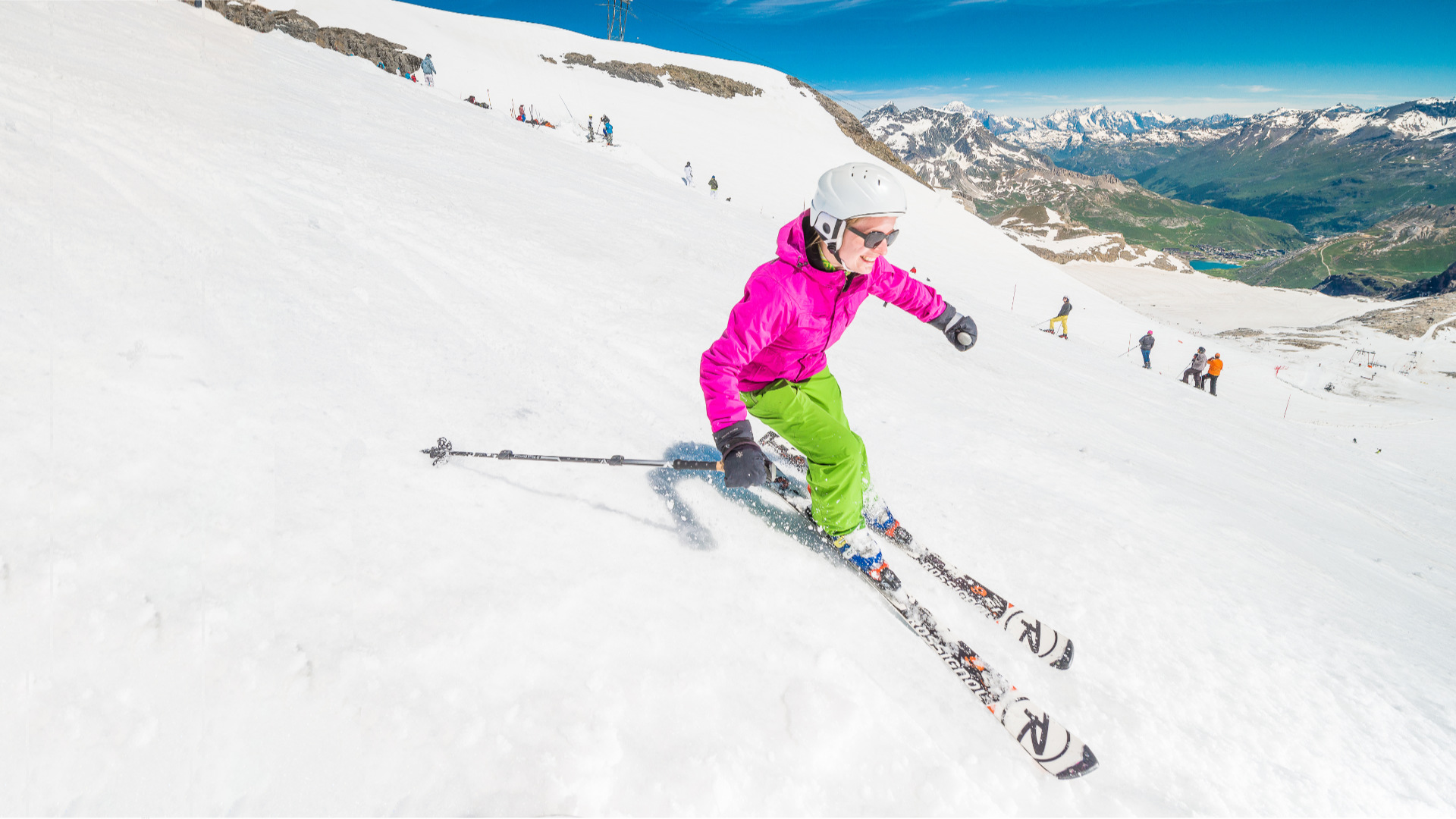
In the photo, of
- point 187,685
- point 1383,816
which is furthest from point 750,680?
point 1383,816

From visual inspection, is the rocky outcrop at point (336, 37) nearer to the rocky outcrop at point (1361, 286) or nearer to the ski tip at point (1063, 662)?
the ski tip at point (1063, 662)

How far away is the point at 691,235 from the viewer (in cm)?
1305

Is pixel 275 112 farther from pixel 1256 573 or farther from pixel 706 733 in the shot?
pixel 1256 573

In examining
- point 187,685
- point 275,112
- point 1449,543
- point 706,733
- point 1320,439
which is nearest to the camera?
point 187,685

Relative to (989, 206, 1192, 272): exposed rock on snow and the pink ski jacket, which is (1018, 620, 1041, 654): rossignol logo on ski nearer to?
the pink ski jacket

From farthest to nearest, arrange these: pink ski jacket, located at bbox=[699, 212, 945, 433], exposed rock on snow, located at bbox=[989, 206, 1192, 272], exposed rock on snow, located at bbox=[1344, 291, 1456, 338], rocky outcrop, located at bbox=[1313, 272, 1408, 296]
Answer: rocky outcrop, located at bbox=[1313, 272, 1408, 296] → exposed rock on snow, located at bbox=[989, 206, 1192, 272] → exposed rock on snow, located at bbox=[1344, 291, 1456, 338] → pink ski jacket, located at bbox=[699, 212, 945, 433]

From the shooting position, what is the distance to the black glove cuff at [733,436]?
139 inches

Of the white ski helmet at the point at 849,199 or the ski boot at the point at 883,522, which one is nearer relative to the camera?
the white ski helmet at the point at 849,199

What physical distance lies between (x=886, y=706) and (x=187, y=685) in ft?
10.3

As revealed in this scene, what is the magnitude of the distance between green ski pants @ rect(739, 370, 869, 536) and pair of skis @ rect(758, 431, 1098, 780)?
409mm

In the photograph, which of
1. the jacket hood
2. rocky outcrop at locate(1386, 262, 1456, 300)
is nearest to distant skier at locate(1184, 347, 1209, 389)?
the jacket hood

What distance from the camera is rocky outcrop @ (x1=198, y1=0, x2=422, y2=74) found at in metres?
40.6

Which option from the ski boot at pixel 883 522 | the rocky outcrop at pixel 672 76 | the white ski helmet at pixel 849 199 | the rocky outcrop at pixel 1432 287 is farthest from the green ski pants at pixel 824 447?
the rocky outcrop at pixel 1432 287

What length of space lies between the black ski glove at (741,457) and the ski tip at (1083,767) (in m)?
2.12
